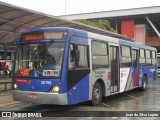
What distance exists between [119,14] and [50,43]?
37279 mm

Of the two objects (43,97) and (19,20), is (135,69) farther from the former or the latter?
(43,97)

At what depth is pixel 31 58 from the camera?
1062cm

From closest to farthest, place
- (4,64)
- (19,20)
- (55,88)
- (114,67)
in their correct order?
(55,88), (114,67), (19,20), (4,64)

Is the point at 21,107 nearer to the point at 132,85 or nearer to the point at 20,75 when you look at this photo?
the point at 20,75

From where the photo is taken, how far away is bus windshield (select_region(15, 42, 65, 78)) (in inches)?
400

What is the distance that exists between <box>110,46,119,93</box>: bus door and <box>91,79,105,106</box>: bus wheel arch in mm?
1061

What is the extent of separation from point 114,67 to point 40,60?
4.63 metres

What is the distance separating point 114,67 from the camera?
46.1 ft

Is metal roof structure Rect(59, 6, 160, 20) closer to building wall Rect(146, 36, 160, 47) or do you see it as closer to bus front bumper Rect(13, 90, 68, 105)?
building wall Rect(146, 36, 160, 47)

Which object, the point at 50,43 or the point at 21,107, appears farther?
the point at 21,107

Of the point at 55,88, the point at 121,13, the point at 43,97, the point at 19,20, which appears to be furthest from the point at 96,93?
the point at 121,13

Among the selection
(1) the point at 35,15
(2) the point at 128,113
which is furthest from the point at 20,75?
(1) the point at 35,15

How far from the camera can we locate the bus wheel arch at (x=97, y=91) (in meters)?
12.0

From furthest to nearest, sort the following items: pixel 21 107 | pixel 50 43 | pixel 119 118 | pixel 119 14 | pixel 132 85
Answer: pixel 119 14, pixel 132 85, pixel 21 107, pixel 50 43, pixel 119 118
